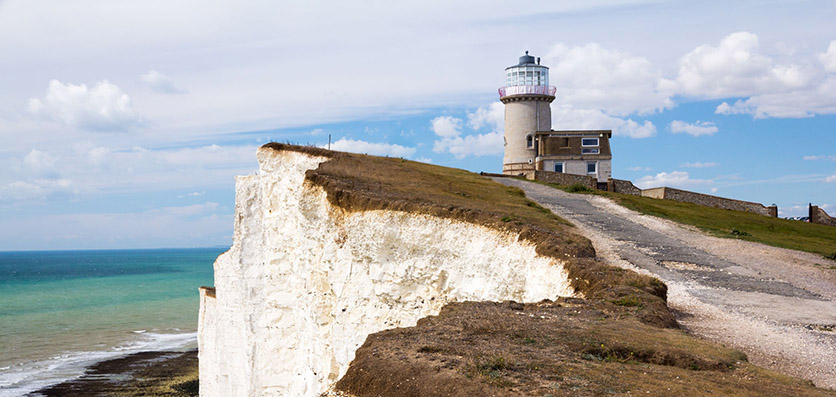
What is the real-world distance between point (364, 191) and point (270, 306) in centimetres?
582

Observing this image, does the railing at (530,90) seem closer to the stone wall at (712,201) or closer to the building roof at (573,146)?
the building roof at (573,146)

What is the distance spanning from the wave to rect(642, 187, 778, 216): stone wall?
36.0 meters

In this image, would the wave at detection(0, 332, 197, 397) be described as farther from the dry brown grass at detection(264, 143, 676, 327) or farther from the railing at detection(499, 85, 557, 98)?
the railing at detection(499, 85, 557, 98)

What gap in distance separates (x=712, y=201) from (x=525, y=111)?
59.4 ft

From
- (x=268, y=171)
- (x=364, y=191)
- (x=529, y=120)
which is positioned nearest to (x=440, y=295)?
(x=364, y=191)

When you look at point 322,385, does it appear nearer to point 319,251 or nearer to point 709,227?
Answer: point 319,251

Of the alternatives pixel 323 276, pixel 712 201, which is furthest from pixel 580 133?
pixel 323 276

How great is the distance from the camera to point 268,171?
25.4 metres

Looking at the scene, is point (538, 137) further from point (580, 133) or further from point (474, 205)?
point (474, 205)

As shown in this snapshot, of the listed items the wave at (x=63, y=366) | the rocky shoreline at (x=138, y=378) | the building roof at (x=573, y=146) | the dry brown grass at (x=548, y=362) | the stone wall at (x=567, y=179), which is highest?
the building roof at (x=573, y=146)

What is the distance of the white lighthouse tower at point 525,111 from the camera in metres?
57.1

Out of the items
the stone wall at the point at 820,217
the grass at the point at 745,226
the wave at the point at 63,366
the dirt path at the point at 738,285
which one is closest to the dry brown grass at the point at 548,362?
the dirt path at the point at 738,285

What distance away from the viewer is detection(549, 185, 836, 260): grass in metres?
28.4

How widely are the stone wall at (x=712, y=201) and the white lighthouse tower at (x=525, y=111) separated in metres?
13.8
